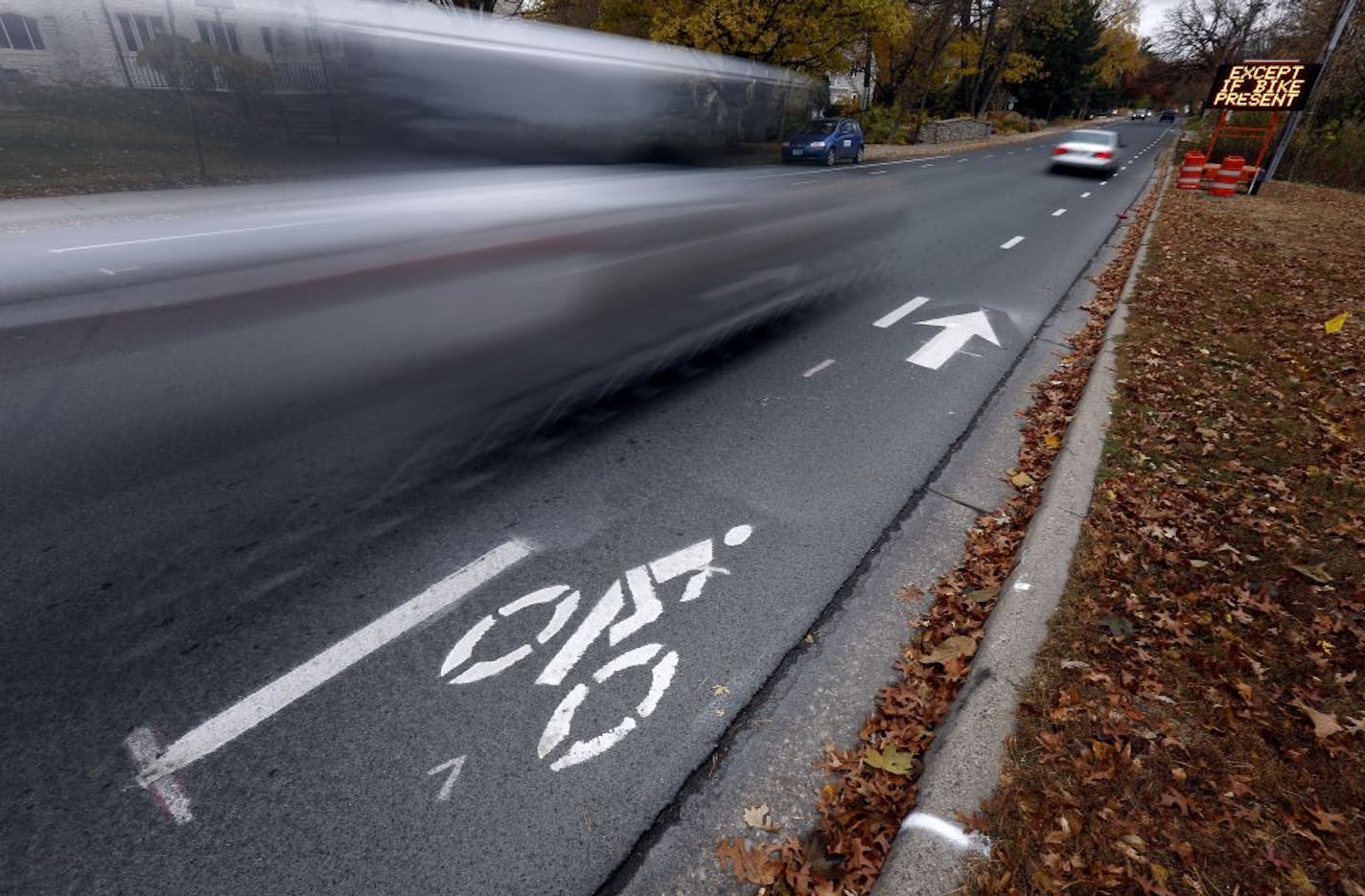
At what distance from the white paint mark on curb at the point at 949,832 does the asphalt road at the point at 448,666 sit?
47 centimetres

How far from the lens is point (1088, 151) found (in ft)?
80.4

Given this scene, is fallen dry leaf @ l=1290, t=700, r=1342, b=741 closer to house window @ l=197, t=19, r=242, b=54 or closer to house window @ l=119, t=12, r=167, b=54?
house window @ l=197, t=19, r=242, b=54

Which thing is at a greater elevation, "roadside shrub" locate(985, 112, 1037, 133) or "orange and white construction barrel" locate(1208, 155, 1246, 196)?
"roadside shrub" locate(985, 112, 1037, 133)

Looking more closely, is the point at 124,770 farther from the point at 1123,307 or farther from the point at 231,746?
the point at 1123,307

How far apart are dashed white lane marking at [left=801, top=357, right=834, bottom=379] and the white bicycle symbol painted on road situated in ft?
9.62

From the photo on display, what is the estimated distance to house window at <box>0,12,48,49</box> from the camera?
818 inches

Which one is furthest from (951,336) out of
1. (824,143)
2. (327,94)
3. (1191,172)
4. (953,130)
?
(953,130)

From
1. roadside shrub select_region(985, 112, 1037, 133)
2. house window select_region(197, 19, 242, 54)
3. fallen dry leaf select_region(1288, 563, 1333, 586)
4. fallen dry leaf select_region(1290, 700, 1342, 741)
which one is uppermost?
house window select_region(197, 19, 242, 54)

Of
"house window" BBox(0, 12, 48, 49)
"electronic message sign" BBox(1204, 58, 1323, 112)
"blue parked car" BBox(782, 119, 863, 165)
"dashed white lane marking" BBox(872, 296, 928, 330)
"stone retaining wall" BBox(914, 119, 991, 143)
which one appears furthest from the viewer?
"stone retaining wall" BBox(914, 119, 991, 143)

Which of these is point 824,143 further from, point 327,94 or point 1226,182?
point 327,94

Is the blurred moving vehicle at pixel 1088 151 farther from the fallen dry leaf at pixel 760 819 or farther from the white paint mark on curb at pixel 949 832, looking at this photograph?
the fallen dry leaf at pixel 760 819

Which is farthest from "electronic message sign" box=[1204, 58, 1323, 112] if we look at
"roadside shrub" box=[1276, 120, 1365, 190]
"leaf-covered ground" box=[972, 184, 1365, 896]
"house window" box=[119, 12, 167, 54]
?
"house window" box=[119, 12, 167, 54]

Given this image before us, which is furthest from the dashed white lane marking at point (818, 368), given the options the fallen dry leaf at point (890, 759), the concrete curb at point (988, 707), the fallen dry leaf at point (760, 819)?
the fallen dry leaf at point (760, 819)

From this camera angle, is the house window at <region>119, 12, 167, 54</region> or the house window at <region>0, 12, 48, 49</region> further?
the house window at <region>0, 12, 48, 49</region>
